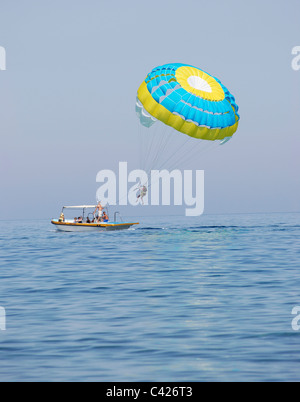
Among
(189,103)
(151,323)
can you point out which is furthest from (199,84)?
(151,323)

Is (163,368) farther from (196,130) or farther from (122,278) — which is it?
(196,130)

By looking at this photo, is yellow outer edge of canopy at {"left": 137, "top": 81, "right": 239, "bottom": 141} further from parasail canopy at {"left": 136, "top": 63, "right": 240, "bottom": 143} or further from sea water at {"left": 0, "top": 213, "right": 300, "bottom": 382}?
sea water at {"left": 0, "top": 213, "right": 300, "bottom": 382}

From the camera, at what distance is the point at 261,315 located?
1645cm

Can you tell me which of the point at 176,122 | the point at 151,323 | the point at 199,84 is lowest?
the point at 151,323

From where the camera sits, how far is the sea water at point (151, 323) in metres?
11.8

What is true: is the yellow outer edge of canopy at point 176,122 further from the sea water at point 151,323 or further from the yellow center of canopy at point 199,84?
the sea water at point 151,323

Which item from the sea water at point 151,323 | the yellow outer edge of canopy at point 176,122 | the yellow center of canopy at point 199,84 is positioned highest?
the yellow center of canopy at point 199,84

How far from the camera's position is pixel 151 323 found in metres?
15.7

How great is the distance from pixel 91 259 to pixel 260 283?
1422cm
